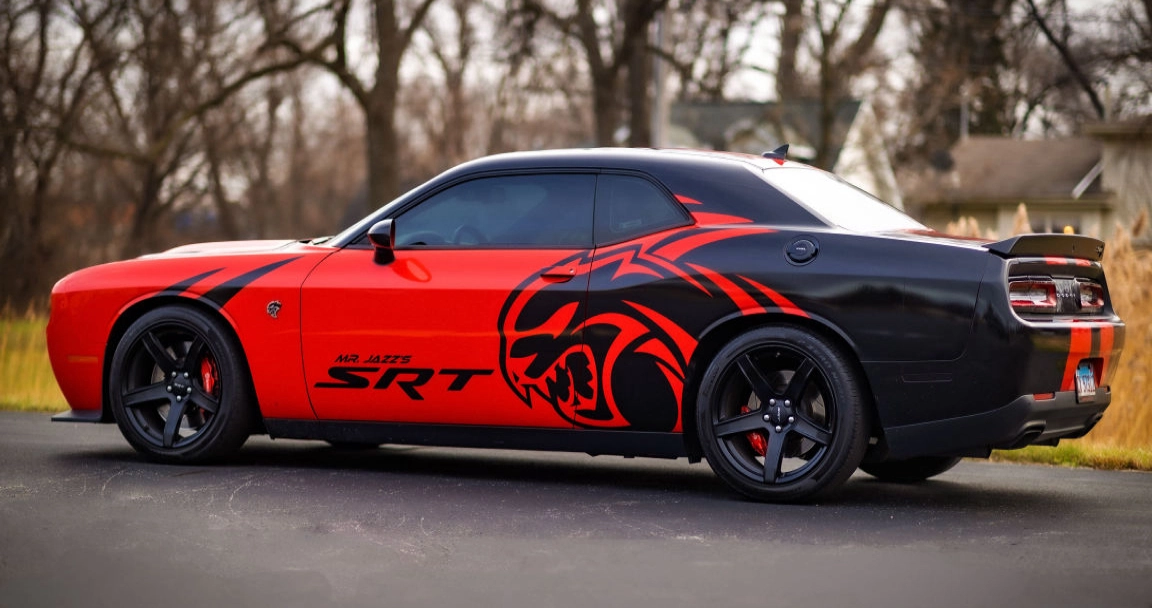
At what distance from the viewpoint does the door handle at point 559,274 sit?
658 cm

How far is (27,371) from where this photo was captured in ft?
42.5

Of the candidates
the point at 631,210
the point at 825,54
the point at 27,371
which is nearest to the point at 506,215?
the point at 631,210

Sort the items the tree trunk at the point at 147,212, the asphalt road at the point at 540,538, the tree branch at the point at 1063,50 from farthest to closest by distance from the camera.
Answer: the tree trunk at the point at 147,212, the tree branch at the point at 1063,50, the asphalt road at the point at 540,538

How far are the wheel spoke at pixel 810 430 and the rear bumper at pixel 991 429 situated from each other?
242 millimetres

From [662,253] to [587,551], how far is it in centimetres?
169

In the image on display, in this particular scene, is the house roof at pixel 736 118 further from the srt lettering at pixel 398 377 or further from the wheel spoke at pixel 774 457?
the wheel spoke at pixel 774 457

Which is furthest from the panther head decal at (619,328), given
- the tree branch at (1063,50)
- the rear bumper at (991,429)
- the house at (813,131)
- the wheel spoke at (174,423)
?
the tree branch at (1063,50)

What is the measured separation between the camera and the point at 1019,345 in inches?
230

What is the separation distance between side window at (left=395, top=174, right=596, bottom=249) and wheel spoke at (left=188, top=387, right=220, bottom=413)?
1.21 meters

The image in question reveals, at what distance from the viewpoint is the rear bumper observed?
19.2ft

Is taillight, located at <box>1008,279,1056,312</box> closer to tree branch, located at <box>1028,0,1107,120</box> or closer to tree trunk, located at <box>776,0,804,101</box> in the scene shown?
tree branch, located at <box>1028,0,1107,120</box>

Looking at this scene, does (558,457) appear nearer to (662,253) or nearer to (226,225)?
(662,253)

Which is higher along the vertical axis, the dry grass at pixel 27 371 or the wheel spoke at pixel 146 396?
the wheel spoke at pixel 146 396

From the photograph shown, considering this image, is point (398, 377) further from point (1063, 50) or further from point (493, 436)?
point (1063, 50)
